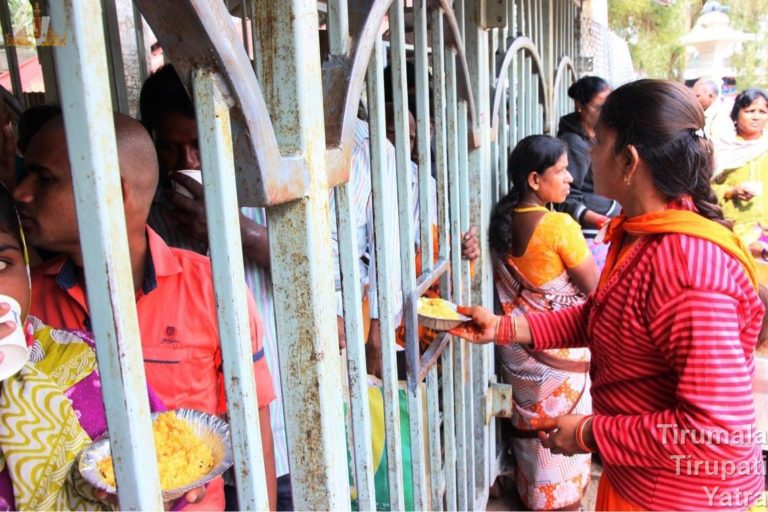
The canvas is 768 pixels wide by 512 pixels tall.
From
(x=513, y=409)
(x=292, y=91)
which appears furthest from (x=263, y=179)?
(x=513, y=409)

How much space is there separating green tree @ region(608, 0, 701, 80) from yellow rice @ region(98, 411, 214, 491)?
860 inches

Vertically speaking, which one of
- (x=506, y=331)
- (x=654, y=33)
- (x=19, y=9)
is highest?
(x=654, y=33)

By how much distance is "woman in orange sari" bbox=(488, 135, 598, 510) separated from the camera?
271cm

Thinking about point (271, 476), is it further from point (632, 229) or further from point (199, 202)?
point (632, 229)

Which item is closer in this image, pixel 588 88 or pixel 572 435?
pixel 572 435

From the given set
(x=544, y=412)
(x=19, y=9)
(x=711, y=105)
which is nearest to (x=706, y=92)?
(x=711, y=105)

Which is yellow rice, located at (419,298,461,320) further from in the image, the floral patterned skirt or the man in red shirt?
the floral patterned skirt

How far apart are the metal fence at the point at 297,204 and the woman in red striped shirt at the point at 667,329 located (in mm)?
504

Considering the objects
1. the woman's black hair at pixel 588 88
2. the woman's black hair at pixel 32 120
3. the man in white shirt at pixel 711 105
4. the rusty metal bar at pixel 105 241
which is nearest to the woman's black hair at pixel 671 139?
the rusty metal bar at pixel 105 241

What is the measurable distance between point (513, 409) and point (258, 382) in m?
1.99

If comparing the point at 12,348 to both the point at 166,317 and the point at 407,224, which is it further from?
Result: the point at 407,224

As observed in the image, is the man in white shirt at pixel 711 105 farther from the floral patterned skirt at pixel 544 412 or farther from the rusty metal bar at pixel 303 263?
the rusty metal bar at pixel 303 263

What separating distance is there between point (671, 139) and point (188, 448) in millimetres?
1225

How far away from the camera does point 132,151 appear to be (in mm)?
1139
